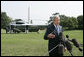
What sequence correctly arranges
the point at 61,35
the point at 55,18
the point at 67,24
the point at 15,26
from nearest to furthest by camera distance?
the point at 61,35 < the point at 55,18 < the point at 67,24 < the point at 15,26

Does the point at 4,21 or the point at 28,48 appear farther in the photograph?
the point at 4,21

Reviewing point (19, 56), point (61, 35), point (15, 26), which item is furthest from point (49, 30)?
point (15, 26)

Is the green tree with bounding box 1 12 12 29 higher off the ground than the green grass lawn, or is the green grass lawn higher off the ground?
the green grass lawn

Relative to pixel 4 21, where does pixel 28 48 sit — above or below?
above

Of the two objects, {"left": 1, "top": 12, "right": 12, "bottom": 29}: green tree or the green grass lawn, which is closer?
the green grass lawn

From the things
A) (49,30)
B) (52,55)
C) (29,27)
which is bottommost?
(29,27)

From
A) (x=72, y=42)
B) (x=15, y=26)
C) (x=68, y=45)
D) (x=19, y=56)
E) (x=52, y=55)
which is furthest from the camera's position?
(x=15, y=26)

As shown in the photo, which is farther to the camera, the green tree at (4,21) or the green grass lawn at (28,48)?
the green tree at (4,21)

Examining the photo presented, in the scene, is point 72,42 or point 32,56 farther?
point 32,56

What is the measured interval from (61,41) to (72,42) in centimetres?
25

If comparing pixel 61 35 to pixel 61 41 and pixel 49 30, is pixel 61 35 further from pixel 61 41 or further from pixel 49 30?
pixel 49 30

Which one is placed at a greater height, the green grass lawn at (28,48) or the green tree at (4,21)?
the green grass lawn at (28,48)

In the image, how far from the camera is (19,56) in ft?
30.8

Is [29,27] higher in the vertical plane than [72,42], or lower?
lower
